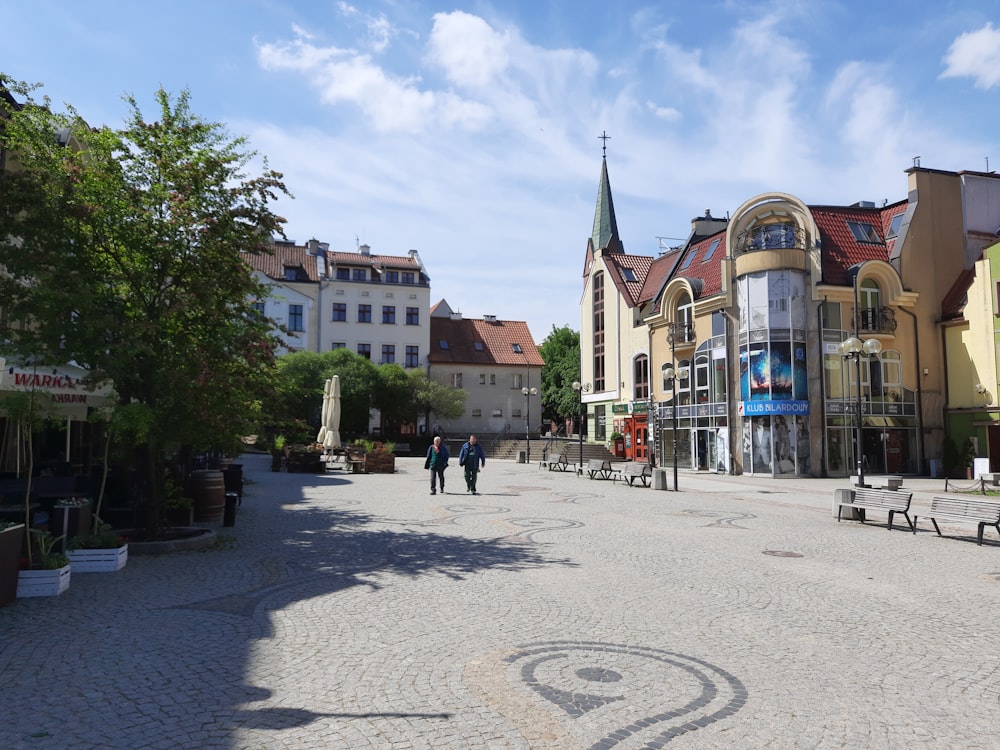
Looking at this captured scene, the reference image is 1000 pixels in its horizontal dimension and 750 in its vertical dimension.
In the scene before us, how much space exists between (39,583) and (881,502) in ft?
45.0

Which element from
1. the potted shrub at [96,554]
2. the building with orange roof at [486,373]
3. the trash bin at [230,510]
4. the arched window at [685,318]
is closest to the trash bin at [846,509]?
the trash bin at [230,510]

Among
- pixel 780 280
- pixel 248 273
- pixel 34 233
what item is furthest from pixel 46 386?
pixel 780 280

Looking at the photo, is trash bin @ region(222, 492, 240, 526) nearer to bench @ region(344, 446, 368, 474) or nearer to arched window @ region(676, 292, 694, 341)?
bench @ region(344, 446, 368, 474)

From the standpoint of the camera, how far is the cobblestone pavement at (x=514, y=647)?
450 centimetres

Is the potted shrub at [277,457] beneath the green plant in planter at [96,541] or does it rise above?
above

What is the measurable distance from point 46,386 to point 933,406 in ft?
115

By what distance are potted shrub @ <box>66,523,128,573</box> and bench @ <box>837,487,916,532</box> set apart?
12.7m

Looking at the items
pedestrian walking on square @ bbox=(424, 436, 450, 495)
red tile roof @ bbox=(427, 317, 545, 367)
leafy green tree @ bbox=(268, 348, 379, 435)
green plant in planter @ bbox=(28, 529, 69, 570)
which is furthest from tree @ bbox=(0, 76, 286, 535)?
red tile roof @ bbox=(427, 317, 545, 367)

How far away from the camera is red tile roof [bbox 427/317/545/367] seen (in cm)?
6250

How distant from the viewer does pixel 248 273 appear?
448 inches

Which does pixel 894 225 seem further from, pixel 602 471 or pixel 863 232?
pixel 602 471

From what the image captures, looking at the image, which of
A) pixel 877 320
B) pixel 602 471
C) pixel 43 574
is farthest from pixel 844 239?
pixel 43 574

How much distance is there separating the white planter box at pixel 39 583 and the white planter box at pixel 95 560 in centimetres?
133

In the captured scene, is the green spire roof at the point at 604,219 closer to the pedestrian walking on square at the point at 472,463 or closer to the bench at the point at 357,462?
the bench at the point at 357,462
